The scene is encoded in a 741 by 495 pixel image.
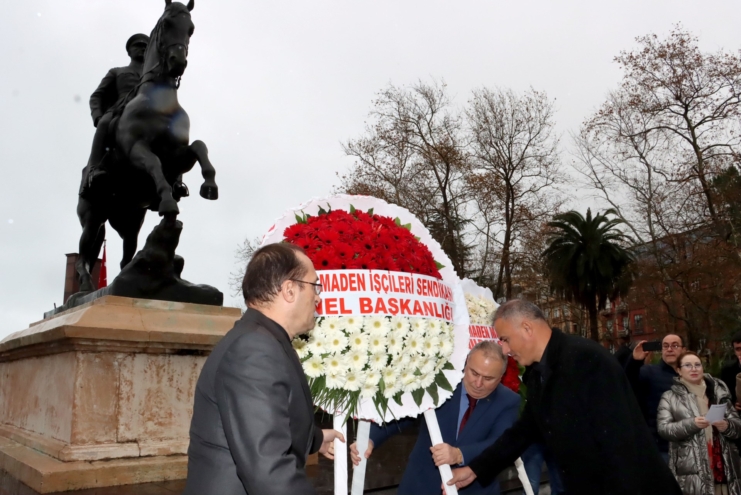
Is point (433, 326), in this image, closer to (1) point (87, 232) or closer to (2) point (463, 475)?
(2) point (463, 475)

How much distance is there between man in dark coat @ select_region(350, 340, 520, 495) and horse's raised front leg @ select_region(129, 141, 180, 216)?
331 centimetres

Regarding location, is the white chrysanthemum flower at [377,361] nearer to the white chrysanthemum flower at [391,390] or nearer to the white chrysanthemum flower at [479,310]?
the white chrysanthemum flower at [391,390]

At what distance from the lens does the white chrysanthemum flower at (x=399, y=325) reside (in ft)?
9.20

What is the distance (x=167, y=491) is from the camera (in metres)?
4.68

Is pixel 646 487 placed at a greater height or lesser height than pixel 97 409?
lesser

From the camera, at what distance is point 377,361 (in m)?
2.75

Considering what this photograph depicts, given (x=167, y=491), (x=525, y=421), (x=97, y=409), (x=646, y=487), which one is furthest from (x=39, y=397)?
(x=646, y=487)

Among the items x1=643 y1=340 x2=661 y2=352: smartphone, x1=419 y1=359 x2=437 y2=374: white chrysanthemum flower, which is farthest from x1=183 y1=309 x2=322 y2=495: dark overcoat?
x1=643 y1=340 x2=661 y2=352: smartphone

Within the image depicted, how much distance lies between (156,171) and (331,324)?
13.9 feet

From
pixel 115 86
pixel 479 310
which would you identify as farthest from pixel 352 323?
pixel 115 86

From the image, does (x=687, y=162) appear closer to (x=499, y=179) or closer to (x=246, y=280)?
(x=499, y=179)

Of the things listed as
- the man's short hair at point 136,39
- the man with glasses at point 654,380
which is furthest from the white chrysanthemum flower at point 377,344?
the man's short hair at point 136,39

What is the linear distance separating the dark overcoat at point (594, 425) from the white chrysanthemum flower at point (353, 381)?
1026mm

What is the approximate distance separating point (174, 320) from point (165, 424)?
978 mm
